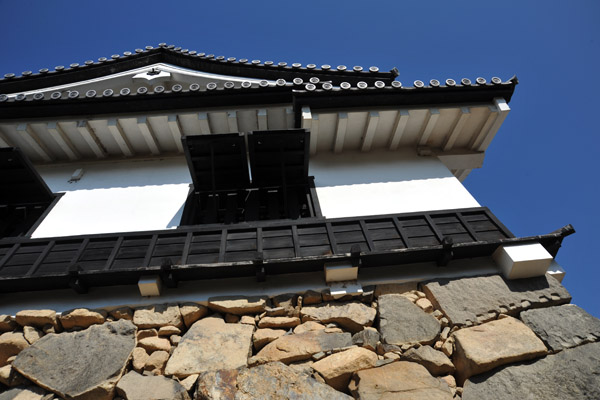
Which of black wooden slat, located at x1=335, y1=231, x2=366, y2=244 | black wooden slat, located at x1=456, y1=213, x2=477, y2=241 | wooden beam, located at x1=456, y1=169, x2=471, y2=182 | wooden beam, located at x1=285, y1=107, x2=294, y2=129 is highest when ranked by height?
wooden beam, located at x1=456, y1=169, x2=471, y2=182

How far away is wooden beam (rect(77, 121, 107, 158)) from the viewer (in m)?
6.01

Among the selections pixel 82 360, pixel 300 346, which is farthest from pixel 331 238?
pixel 82 360

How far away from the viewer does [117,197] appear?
5.55 m

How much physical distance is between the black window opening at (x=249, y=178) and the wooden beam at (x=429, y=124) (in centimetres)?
221

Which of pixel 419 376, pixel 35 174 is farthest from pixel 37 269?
pixel 419 376

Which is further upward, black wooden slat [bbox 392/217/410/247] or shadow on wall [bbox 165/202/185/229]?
shadow on wall [bbox 165/202/185/229]

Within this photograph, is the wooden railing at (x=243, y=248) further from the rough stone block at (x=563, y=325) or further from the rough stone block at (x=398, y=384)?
the rough stone block at (x=398, y=384)

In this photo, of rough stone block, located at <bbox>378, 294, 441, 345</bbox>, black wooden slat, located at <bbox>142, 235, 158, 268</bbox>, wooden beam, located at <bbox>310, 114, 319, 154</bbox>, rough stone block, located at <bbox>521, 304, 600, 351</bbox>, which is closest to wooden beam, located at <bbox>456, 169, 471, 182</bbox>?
wooden beam, located at <bbox>310, 114, 319, 154</bbox>

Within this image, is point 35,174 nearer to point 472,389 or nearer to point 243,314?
point 243,314

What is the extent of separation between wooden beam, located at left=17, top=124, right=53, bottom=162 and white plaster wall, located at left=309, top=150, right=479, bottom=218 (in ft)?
15.3

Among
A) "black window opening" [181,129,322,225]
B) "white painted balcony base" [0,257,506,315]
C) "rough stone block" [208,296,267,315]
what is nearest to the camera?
"rough stone block" [208,296,267,315]

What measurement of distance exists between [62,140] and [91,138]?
472 millimetres

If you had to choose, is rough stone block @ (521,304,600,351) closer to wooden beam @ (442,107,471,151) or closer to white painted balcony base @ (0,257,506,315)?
white painted balcony base @ (0,257,506,315)

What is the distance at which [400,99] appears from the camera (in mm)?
5828
